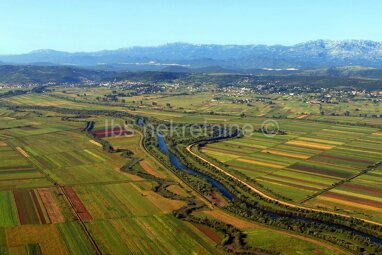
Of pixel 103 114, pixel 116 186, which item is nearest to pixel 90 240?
pixel 116 186

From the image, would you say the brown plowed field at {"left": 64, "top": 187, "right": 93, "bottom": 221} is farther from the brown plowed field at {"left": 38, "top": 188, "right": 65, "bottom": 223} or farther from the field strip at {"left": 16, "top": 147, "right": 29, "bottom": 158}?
the field strip at {"left": 16, "top": 147, "right": 29, "bottom": 158}

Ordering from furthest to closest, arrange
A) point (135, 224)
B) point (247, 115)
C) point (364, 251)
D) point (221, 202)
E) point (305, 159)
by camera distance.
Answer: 1. point (247, 115)
2. point (305, 159)
3. point (221, 202)
4. point (135, 224)
5. point (364, 251)

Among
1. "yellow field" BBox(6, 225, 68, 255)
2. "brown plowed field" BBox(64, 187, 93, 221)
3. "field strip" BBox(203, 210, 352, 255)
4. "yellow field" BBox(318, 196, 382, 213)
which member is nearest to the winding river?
"field strip" BBox(203, 210, 352, 255)

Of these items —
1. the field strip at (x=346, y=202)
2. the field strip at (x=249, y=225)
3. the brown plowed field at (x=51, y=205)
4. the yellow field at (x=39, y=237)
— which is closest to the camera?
the yellow field at (x=39, y=237)

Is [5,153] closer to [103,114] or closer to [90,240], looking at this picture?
[90,240]

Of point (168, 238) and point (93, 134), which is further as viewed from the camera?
point (93, 134)

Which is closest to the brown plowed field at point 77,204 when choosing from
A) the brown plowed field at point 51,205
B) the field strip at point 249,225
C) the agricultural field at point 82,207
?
the agricultural field at point 82,207
